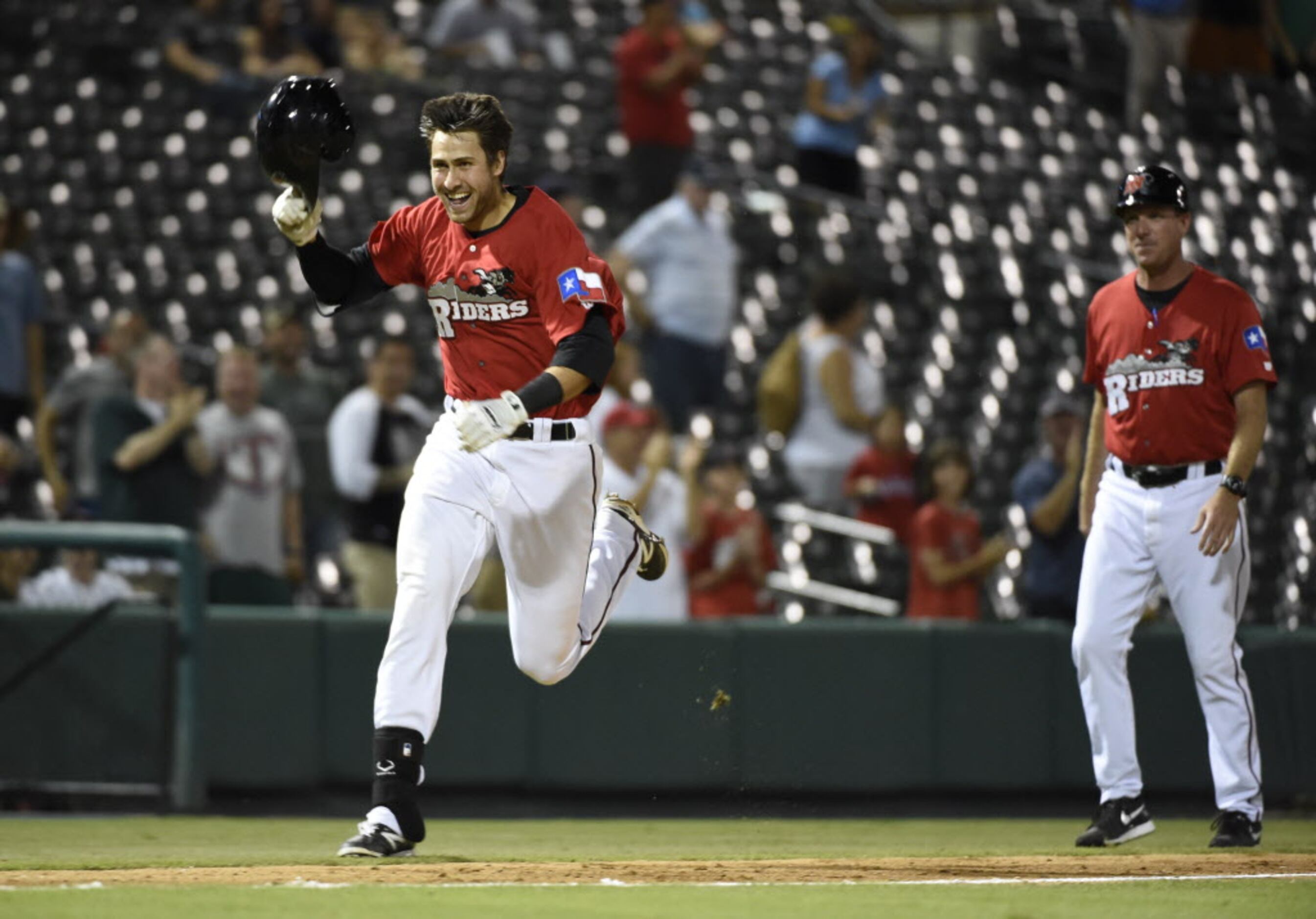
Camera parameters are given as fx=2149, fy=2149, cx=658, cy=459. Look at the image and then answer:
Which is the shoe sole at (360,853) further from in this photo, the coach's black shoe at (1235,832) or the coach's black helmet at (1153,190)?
the coach's black helmet at (1153,190)

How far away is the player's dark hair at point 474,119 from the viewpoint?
634 cm

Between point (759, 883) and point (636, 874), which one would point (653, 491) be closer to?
point (636, 874)

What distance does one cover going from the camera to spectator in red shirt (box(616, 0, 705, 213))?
13789 millimetres

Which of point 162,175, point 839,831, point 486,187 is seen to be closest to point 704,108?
point 162,175

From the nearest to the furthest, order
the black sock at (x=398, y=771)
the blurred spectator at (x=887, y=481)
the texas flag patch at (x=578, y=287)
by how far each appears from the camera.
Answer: the black sock at (x=398, y=771), the texas flag patch at (x=578, y=287), the blurred spectator at (x=887, y=481)

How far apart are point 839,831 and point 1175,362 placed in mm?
2487

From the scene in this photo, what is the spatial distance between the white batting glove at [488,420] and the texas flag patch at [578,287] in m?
0.46

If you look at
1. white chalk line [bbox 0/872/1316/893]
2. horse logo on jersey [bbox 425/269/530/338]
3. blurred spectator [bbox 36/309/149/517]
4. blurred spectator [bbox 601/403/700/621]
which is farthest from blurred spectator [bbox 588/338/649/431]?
white chalk line [bbox 0/872/1316/893]

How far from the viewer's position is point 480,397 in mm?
6496

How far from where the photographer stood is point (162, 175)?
16047 millimetres

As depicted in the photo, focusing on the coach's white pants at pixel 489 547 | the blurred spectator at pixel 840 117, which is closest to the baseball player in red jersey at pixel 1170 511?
the coach's white pants at pixel 489 547

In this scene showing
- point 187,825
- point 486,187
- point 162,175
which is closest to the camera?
point 486,187

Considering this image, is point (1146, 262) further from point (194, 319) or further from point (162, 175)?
point (162, 175)

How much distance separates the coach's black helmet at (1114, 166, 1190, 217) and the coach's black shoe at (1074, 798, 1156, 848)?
6.67 feet
